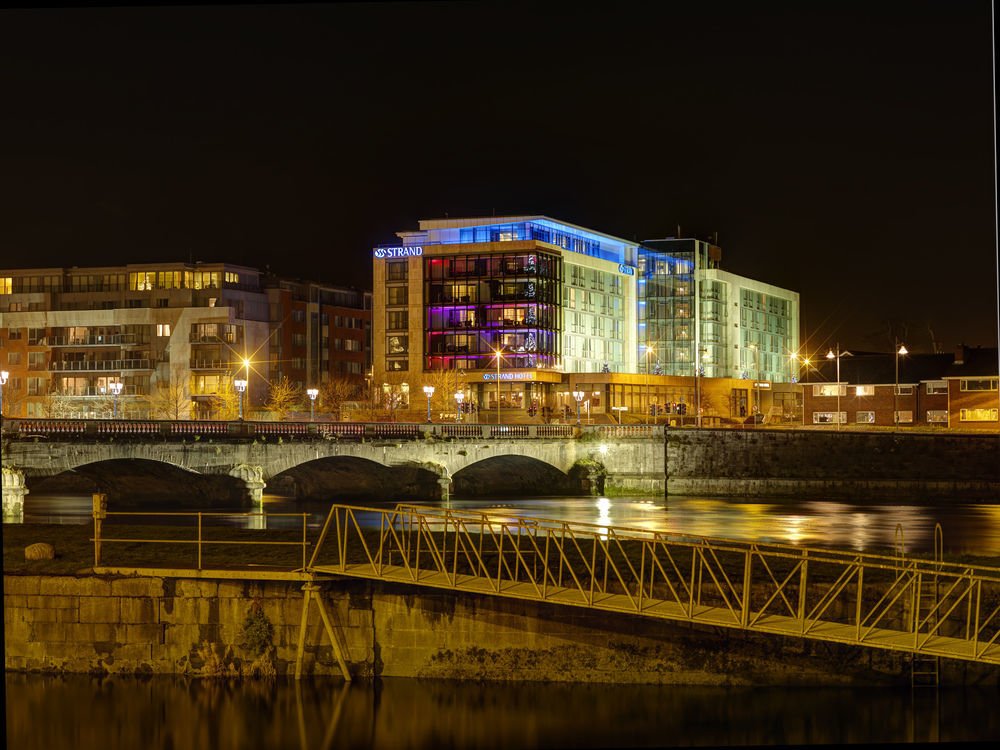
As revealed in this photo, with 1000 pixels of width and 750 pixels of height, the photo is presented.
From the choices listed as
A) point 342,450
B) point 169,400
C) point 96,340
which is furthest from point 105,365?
point 342,450

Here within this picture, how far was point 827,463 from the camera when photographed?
73688 millimetres

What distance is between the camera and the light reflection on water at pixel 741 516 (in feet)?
156

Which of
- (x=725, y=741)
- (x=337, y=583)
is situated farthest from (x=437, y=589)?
(x=725, y=741)

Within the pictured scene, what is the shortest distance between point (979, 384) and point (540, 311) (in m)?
41.6

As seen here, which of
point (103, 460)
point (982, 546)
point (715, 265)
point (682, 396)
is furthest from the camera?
point (715, 265)

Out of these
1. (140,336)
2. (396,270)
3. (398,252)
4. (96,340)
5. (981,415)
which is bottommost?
(981,415)

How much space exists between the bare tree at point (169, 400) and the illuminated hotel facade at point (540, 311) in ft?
65.6

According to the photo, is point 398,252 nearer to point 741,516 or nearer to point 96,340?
point 96,340

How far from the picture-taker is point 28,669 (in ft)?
79.9

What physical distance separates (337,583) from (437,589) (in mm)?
2110

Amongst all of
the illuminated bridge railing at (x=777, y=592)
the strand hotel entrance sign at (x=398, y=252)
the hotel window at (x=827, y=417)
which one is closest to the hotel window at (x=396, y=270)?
the strand hotel entrance sign at (x=398, y=252)

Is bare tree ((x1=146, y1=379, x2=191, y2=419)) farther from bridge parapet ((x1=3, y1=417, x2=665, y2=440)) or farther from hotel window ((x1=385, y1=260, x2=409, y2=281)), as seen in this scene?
bridge parapet ((x1=3, y1=417, x2=665, y2=440))

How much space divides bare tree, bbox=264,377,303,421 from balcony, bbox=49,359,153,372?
12.4 metres

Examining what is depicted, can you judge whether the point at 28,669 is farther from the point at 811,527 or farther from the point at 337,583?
the point at 811,527
